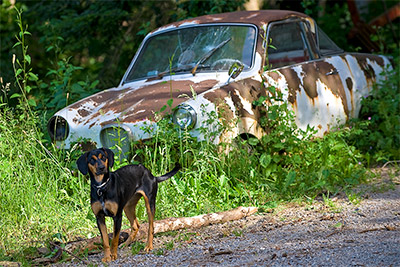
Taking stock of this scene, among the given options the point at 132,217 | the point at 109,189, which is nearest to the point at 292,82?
the point at 132,217

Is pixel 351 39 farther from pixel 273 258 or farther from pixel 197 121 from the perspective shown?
pixel 273 258

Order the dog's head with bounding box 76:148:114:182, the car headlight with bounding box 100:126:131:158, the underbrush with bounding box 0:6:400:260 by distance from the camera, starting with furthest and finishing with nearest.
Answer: the car headlight with bounding box 100:126:131:158
the underbrush with bounding box 0:6:400:260
the dog's head with bounding box 76:148:114:182

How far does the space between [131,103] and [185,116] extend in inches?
28.4

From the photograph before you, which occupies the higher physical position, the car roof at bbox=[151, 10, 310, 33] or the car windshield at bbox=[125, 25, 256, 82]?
the car roof at bbox=[151, 10, 310, 33]

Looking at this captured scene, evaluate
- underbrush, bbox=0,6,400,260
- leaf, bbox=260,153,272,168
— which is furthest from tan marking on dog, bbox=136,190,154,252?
leaf, bbox=260,153,272,168

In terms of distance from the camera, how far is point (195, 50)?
7.11m

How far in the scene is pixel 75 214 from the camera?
209 inches

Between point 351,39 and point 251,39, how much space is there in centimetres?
535

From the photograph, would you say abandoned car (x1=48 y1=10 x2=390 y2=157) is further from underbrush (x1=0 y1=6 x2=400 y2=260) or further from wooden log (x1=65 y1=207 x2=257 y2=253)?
wooden log (x1=65 y1=207 x2=257 y2=253)

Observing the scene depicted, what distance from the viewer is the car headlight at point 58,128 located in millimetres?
6332

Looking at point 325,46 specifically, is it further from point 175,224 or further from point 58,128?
point 175,224

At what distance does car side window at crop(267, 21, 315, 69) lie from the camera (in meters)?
6.98

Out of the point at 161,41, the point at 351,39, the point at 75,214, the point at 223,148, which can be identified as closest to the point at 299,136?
the point at 223,148

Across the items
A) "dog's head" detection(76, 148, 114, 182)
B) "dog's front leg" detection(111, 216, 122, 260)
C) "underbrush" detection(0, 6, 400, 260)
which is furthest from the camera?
"underbrush" detection(0, 6, 400, 260)
